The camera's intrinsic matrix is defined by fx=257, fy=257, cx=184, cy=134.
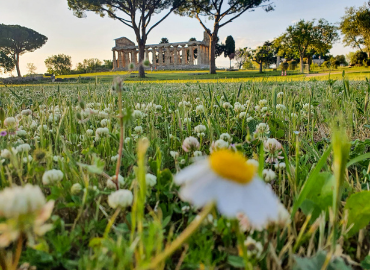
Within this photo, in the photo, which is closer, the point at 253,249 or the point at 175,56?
the point at 253,249

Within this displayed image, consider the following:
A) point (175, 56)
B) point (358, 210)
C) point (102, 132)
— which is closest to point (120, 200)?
point (358, 210)

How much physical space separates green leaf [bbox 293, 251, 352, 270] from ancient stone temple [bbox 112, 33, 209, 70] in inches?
1758

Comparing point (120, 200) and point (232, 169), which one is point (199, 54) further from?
point (232, 169)

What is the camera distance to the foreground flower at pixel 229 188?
1.04 feet

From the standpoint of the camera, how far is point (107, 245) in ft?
1.53

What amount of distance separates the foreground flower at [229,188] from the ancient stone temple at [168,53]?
147 ft

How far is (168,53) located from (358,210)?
49773 mm

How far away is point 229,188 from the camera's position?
0.33 meters

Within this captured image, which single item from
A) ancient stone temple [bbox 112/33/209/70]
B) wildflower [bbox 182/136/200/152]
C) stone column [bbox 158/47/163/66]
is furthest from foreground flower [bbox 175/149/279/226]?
stone column [bbox 158/47/163/66]

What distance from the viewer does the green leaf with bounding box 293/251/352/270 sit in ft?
1.53

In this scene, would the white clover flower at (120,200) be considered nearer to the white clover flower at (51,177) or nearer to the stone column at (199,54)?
the white clover flower at (51,177)

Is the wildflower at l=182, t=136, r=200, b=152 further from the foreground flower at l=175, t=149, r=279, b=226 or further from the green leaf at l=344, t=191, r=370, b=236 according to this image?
the foreground flower at l=175, t=149, r=279, b=226

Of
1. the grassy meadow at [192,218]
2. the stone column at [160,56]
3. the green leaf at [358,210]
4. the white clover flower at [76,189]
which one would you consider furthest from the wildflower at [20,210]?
the stone column at [160,56]

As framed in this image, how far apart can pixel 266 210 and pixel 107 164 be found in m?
0.97
